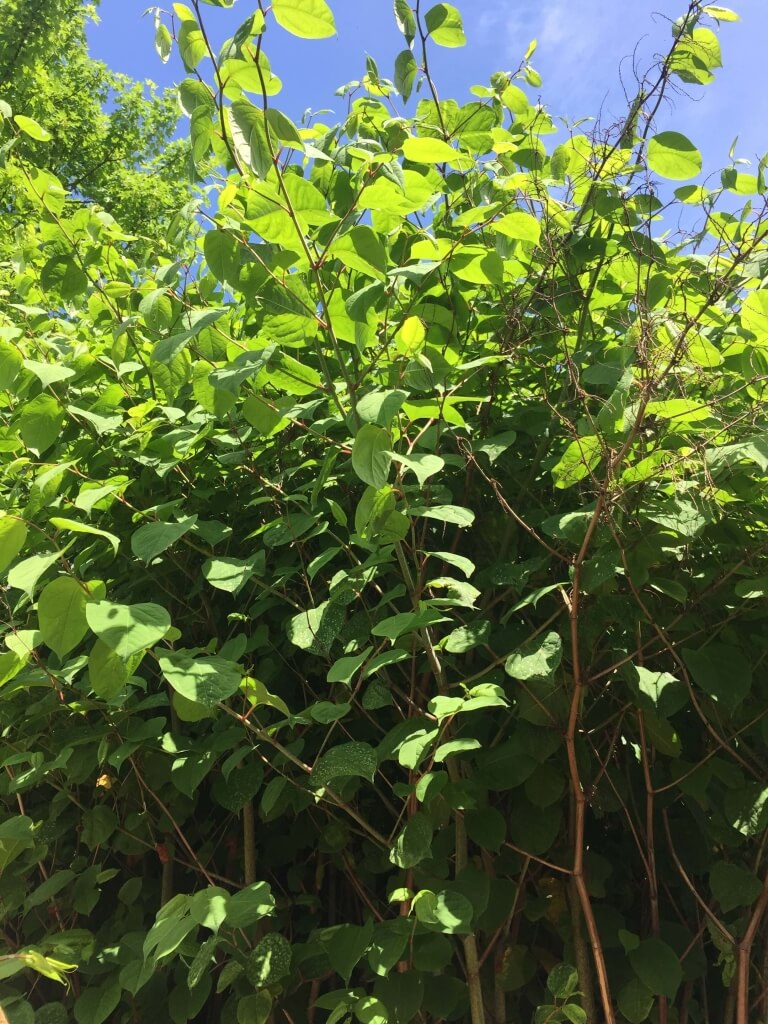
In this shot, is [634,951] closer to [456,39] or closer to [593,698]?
[593,698]

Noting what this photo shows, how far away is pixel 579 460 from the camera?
121 cm

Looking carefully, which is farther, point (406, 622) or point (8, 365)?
point (8, 365)

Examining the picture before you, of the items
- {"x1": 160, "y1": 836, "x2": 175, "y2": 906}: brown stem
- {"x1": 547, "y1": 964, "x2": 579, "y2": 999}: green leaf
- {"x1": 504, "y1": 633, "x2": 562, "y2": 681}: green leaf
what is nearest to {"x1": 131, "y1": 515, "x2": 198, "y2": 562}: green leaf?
{"x1": 504, "y1": 633, "x2": 562, "y2": 681}: green leaf

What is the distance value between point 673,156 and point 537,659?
932mm

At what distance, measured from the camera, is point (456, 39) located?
58.2 inches

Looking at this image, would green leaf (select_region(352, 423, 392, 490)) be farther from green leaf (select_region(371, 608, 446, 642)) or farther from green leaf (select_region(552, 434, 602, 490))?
green leaf (select_region(552, 434, 602, 490))

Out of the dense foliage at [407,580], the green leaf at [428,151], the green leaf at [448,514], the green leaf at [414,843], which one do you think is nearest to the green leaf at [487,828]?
the dense foliage at [407,580]

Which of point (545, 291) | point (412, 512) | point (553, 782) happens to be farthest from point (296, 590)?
point (545, 291)

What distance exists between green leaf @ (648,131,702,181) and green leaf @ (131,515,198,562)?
1042 mm

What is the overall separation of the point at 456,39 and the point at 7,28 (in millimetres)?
10985

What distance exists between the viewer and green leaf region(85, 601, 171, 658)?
33.7 inches

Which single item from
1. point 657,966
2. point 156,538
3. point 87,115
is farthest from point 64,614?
point 87,115

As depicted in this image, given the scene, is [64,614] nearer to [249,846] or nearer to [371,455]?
[371,455]

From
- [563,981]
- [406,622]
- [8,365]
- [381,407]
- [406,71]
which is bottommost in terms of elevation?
[563,981]
